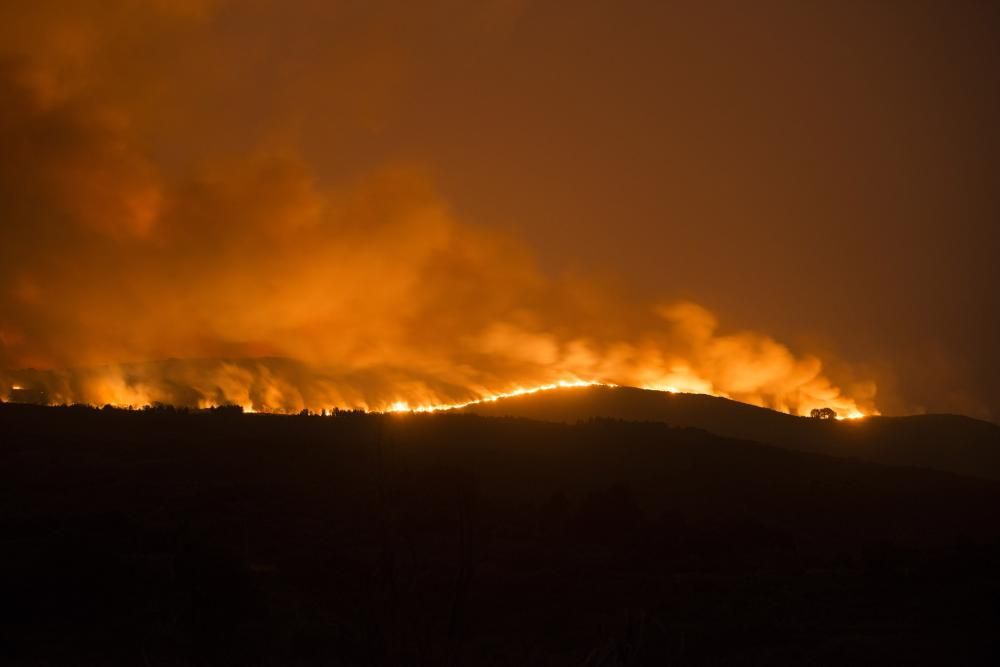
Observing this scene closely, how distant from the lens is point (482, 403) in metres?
79.5

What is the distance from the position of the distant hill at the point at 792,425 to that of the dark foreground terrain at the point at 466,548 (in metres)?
21.7

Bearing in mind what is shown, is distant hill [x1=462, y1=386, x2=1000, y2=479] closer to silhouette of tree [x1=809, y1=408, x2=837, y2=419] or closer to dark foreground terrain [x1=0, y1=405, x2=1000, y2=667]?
silhouette of tree [x1=809, y1=408, x2=837, y2=419]

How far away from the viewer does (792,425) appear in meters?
78.6

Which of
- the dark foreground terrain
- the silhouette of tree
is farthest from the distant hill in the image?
the dark foreground terrain

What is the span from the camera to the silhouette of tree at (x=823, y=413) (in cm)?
8265

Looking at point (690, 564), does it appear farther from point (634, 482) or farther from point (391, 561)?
point (391, 561)

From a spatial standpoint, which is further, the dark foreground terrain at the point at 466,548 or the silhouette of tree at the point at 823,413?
the silhouette of tree at the point at 823,413

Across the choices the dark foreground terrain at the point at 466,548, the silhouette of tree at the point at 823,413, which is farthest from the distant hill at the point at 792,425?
the dark foreground terrain at the point at 466,548

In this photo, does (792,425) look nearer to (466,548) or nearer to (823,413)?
(823,413)

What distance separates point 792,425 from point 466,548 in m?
60.1

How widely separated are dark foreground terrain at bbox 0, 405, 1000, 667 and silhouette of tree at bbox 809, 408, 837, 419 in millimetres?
31497

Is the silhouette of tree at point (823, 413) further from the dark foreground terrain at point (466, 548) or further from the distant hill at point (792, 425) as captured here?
the dark foreground terrain at point (466, 548)

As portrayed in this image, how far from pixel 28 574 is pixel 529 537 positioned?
1764 centimetres

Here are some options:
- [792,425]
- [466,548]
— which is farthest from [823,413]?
[466,548]
